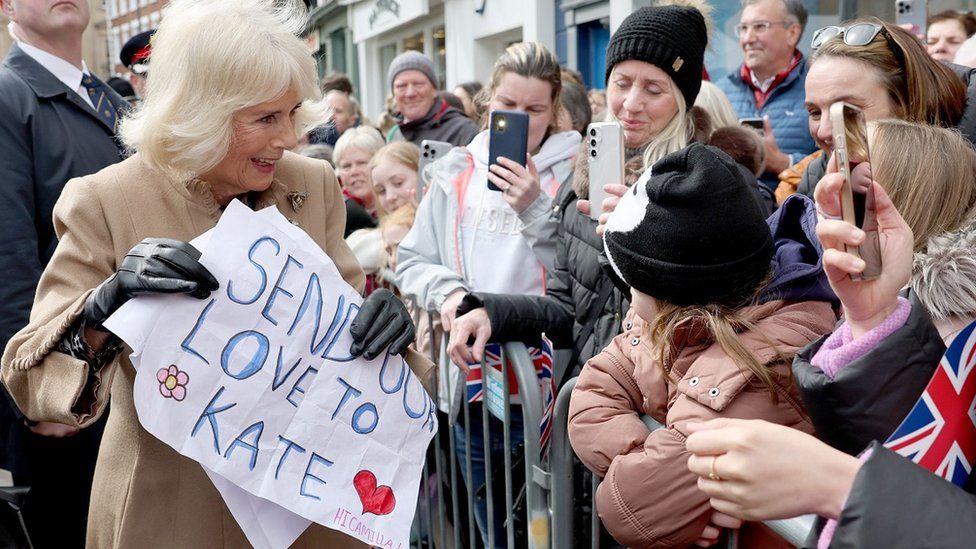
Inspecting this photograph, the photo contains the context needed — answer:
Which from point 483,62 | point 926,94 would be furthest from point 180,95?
point 483,62

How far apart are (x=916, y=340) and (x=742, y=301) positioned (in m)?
0.48

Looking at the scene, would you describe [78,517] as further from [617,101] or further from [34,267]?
[617,101]

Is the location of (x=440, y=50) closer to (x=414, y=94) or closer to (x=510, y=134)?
(x=414, y=94)

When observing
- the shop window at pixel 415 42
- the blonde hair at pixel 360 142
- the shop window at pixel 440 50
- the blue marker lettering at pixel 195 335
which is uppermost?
the shop window at pixel 415 42

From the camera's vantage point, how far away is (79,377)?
6.18 ft

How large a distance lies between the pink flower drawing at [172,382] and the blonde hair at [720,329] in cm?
96

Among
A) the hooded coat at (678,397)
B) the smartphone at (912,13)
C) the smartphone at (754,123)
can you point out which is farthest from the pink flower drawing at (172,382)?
the smartphone at (912,13)

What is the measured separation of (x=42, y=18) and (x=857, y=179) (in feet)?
8.80

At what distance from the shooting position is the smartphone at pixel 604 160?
100 inches

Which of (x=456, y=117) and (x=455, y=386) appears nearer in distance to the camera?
(x=455, y=386)

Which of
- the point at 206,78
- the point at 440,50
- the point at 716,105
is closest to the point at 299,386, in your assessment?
the point at 206,78

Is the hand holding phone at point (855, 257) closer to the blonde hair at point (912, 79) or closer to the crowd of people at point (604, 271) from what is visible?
the crowd of people at point (604, 271)

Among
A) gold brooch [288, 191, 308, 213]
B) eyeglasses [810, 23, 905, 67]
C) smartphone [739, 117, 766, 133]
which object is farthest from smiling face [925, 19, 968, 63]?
gold brooch [288, 191, 308, 213]

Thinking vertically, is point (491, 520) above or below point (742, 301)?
below
